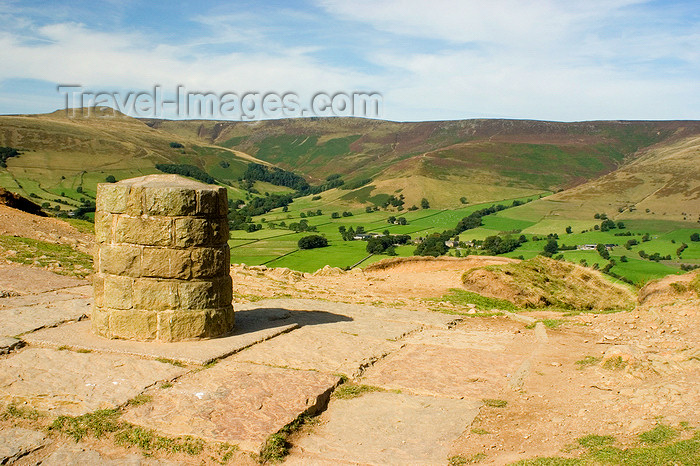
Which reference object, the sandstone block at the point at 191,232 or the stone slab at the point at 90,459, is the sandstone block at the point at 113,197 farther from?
the stone slab at the point at 90,459

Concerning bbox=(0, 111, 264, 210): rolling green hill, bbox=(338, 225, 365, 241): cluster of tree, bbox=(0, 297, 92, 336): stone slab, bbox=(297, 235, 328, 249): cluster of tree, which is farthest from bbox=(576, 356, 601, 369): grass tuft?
bbox=(0, 111, 264, 210): rolling green hill

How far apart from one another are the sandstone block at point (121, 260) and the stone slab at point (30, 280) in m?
4.43

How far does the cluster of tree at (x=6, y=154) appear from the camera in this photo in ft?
353

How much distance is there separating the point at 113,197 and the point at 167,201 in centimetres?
100

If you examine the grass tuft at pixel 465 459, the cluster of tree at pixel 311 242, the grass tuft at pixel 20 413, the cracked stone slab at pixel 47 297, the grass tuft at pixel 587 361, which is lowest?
the cluster of tree at pixel 311 242

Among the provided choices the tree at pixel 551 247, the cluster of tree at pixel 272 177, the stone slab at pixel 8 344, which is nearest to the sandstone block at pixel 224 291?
the stone slab at pixel 8 344

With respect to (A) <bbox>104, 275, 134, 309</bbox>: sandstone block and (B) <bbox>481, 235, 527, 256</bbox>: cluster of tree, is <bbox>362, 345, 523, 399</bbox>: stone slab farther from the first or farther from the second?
(B) <bbox>481, 235, 527, 256</bbox>: cluster of tree

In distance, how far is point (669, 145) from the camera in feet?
552

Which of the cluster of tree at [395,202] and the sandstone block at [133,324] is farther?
the cluster of tree at [395,202]

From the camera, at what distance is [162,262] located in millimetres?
9258

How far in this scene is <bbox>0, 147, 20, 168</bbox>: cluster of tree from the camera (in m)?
108

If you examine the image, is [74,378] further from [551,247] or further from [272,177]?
[272,177]

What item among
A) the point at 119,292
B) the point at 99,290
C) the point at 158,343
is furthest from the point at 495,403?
the point at 99,290

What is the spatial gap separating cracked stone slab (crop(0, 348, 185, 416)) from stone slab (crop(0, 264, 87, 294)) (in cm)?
489
